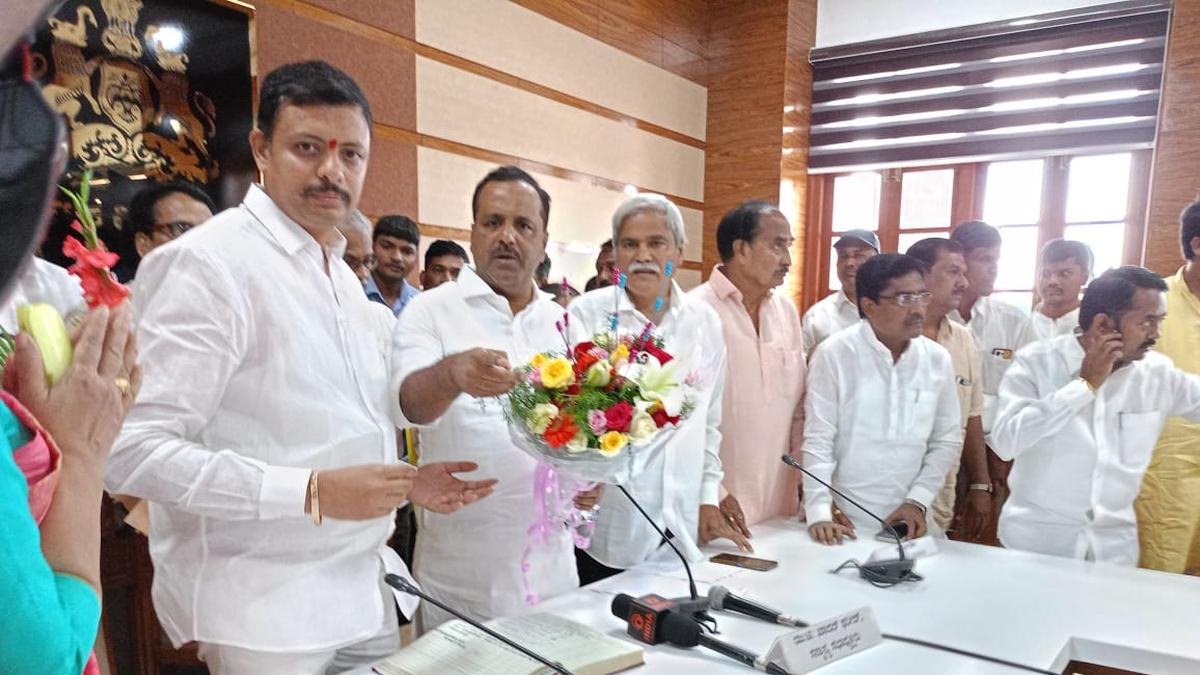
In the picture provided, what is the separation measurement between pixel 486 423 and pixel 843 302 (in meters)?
2.46

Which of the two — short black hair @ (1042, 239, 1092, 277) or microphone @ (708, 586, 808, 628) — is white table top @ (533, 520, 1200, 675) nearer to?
microphone @ (708, 586, 808, 628)

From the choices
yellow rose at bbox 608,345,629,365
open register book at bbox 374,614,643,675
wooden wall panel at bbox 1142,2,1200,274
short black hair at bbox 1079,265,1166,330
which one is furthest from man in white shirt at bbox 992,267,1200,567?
wooden wall panel at bbox 1142,2,1200,274

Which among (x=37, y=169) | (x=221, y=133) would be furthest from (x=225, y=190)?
(x=37, y=169)

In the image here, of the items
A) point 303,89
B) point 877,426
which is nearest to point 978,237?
point 877,426

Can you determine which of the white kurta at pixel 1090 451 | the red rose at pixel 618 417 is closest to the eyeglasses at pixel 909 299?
the white kurta at pixel 1090 451

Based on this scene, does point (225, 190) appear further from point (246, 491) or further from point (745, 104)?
point (745, 104)

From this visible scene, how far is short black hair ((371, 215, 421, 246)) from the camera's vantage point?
11.3 feet

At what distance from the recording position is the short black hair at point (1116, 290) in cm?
202

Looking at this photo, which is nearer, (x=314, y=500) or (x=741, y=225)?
(x=314, y=500)

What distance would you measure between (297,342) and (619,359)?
61cm

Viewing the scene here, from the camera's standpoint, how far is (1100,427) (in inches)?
82.0

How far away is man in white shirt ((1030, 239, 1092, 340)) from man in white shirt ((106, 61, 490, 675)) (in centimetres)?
331

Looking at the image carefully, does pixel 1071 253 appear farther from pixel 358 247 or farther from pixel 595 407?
pixel 358 247

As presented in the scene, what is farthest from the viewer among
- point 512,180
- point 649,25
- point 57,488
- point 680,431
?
point 649,25
